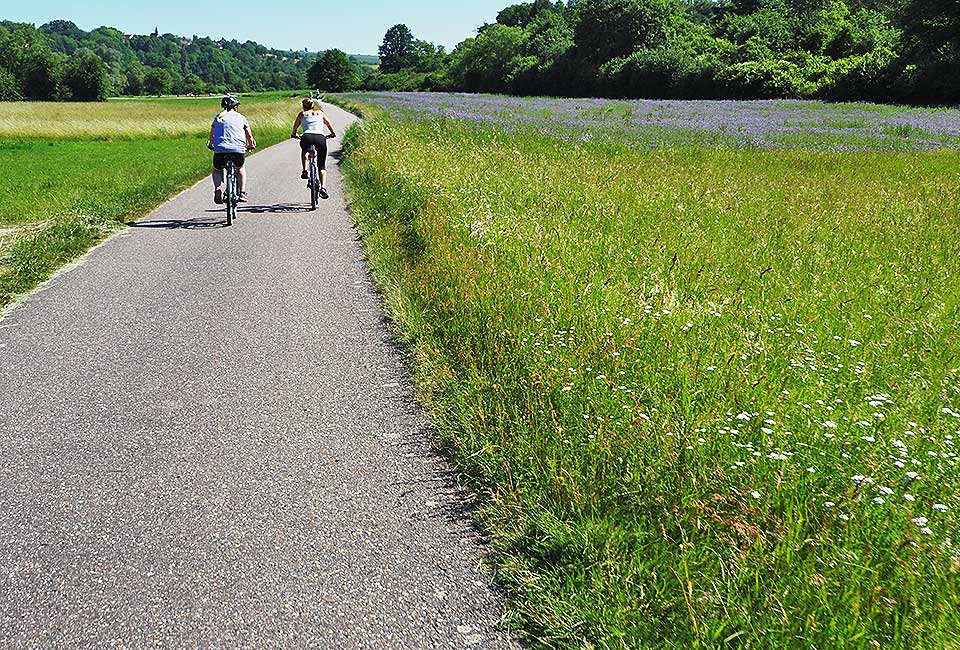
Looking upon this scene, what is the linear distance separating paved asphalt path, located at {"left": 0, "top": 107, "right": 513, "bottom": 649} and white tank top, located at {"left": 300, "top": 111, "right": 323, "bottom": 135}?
724 cm

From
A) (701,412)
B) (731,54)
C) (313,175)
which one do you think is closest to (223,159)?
(313,175)

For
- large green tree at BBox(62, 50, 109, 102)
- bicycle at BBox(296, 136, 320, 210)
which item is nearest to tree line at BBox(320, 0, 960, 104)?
bicycle at BBox(296, 136, 320, 210)

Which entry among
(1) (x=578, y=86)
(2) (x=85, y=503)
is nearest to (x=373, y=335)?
(2) (x=85, y=503)

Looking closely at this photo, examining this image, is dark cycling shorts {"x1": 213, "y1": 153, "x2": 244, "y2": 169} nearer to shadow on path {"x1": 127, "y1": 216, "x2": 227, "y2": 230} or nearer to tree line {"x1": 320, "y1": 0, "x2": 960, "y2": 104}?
shadow on path {"x1": 127, "y1": 216, "x2": 227, "y2": 230}

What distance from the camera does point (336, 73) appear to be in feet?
397

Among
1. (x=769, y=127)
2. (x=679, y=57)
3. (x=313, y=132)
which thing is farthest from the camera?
(x=679, y=57)

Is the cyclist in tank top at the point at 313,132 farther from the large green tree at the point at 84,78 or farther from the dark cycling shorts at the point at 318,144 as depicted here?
the large green tree at the point at 84,78

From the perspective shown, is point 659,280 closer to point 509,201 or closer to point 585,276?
point 585,276

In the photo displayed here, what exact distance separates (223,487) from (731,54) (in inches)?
2342

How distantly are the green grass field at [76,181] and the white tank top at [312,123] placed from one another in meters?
3.29

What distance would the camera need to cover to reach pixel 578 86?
68.2m

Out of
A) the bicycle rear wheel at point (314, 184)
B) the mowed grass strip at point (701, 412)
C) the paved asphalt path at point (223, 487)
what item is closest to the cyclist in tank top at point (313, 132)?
the bicycle rear wheel at point (314, 184)

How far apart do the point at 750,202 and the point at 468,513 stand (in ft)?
27.1

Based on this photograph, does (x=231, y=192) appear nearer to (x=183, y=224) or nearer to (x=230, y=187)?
(x=230, y=187)
